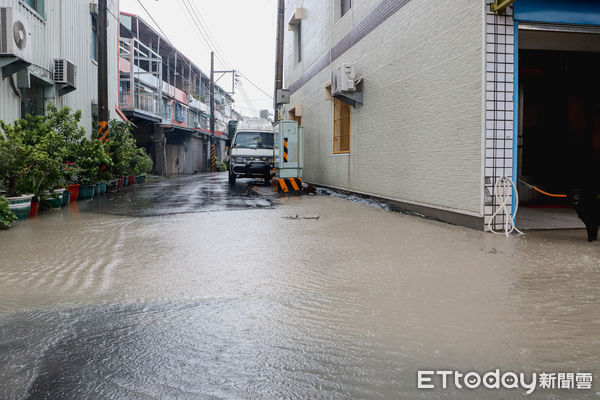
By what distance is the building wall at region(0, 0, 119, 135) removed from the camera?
9963 millimetres

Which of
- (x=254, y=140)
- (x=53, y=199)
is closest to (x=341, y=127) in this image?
(x=254, y=140)

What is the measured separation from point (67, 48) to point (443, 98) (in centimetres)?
1074

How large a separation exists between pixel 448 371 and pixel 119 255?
3.97 meters

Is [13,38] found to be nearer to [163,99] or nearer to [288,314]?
[288,314]

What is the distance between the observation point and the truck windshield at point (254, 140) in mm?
19156

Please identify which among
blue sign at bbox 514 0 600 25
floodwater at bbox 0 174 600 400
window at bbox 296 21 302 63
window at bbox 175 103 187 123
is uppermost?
window at bbox 296 21 302 63

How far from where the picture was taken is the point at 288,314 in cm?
328

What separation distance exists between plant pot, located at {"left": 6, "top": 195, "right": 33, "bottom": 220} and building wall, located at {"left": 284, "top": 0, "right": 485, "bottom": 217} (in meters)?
6.95

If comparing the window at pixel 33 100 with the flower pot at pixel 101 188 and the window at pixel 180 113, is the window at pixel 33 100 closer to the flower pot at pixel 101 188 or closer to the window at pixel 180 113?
the flower pot at pixel 101 188

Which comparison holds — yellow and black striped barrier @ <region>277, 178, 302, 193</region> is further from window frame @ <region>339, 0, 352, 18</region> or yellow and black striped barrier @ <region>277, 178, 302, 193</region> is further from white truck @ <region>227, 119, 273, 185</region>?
window frame @ <region>339, 0, 352, 18</region>

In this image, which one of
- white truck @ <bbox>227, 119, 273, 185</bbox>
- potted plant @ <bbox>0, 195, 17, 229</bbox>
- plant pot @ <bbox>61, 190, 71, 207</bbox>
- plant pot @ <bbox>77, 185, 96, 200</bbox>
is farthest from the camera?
white truck @ <bbox>227, 119, 273, 185</bbox>

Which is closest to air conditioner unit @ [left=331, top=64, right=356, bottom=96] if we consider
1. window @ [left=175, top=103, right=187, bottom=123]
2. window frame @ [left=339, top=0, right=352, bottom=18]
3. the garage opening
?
window frame @ [left=339, top=0, right=352, bottom=18]

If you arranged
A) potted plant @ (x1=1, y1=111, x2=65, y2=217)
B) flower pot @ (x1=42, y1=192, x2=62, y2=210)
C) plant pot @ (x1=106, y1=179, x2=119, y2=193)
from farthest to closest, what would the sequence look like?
plant pot @ (x1=106, y1=179, x2=119, y2=193) → flower pot @ (x1=42, y1=192, x2=62, y2=210) → potted plant @ (x1=1, y1=111, x2=65, y2=217)

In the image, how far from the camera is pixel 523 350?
2652 mm
